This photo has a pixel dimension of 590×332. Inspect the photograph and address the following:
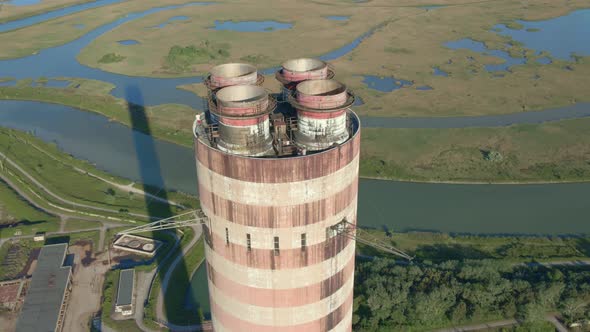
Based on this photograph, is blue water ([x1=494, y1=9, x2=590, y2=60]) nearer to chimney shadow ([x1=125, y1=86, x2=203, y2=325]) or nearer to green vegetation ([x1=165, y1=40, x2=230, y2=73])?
green vegetation ([x1=165, y1=40, x2=230, y2=73])

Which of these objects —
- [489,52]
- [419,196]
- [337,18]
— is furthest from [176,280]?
[337,18]

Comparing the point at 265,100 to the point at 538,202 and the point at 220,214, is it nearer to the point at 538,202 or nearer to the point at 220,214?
the point at 220,214

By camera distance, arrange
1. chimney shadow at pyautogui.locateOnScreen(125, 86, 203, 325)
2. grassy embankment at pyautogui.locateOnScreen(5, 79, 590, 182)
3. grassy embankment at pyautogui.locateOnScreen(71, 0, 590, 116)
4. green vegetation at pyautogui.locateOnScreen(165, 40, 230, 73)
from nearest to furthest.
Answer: chimney shadow at pyautogui.locateOnScreen(125, 86, 203, 325) < grassy embankment at pyautogui.locateOnScreen(5, 79, 590, 182) < grassy embankment at pyautogui.locateOnScreen(71, 0, 590, 116) < green vegetation at pyautogui.locateOnScreen(165, 40, 230, 73)

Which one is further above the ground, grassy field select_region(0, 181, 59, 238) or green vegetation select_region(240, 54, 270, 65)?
green vegetation select_region(240, 54, 270, 65)

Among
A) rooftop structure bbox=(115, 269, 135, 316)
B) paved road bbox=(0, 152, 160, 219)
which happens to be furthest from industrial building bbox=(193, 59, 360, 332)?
paved road bbox=(0, 152, 160, 219)

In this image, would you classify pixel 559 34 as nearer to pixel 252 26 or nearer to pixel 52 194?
pixel 252 26

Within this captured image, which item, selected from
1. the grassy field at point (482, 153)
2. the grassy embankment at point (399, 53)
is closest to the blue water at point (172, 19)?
the grassy embankment at point (399, 53)
